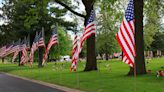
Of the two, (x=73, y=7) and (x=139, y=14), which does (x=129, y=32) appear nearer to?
(x=139, y=14)

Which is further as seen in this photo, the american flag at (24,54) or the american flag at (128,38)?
the american flag at (24,54)

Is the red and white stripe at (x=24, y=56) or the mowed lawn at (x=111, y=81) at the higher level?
the red and white stripe at (x=24, y=56)

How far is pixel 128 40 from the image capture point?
26.1 feet

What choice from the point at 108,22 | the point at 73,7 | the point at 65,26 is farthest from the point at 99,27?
the point at 73,7

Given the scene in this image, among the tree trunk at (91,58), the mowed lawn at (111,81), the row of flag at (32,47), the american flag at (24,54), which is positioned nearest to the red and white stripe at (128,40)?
the mowed lawn at (111,81)

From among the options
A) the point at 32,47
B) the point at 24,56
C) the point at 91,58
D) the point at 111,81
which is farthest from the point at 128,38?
the point at 24,56

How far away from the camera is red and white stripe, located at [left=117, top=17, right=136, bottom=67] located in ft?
25.6

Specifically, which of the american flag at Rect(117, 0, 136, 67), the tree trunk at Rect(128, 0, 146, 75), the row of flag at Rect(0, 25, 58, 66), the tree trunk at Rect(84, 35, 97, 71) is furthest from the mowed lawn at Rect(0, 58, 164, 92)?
the american flag at Rect(117, 0, 136, 67)

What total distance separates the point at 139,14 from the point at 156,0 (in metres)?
4.23

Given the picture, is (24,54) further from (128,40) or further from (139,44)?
(128,40)

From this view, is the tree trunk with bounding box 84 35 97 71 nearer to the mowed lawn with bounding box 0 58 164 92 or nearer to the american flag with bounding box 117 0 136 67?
the mowed lawn with bounding box 0 58 164 92

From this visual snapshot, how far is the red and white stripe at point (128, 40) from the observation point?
7801 mm

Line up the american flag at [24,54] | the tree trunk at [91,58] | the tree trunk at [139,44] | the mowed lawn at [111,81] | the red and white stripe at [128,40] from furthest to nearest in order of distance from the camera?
1. the american flag at [24,54]
2. the tree trunk at [91,58]
3. the tree trunk at [139,44]
4. the mowed lawn at [111,81]
5. the red and white stripe at [128,40]

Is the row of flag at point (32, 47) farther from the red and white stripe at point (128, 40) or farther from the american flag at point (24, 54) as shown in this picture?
the red and white stripe at point (128, 40)
